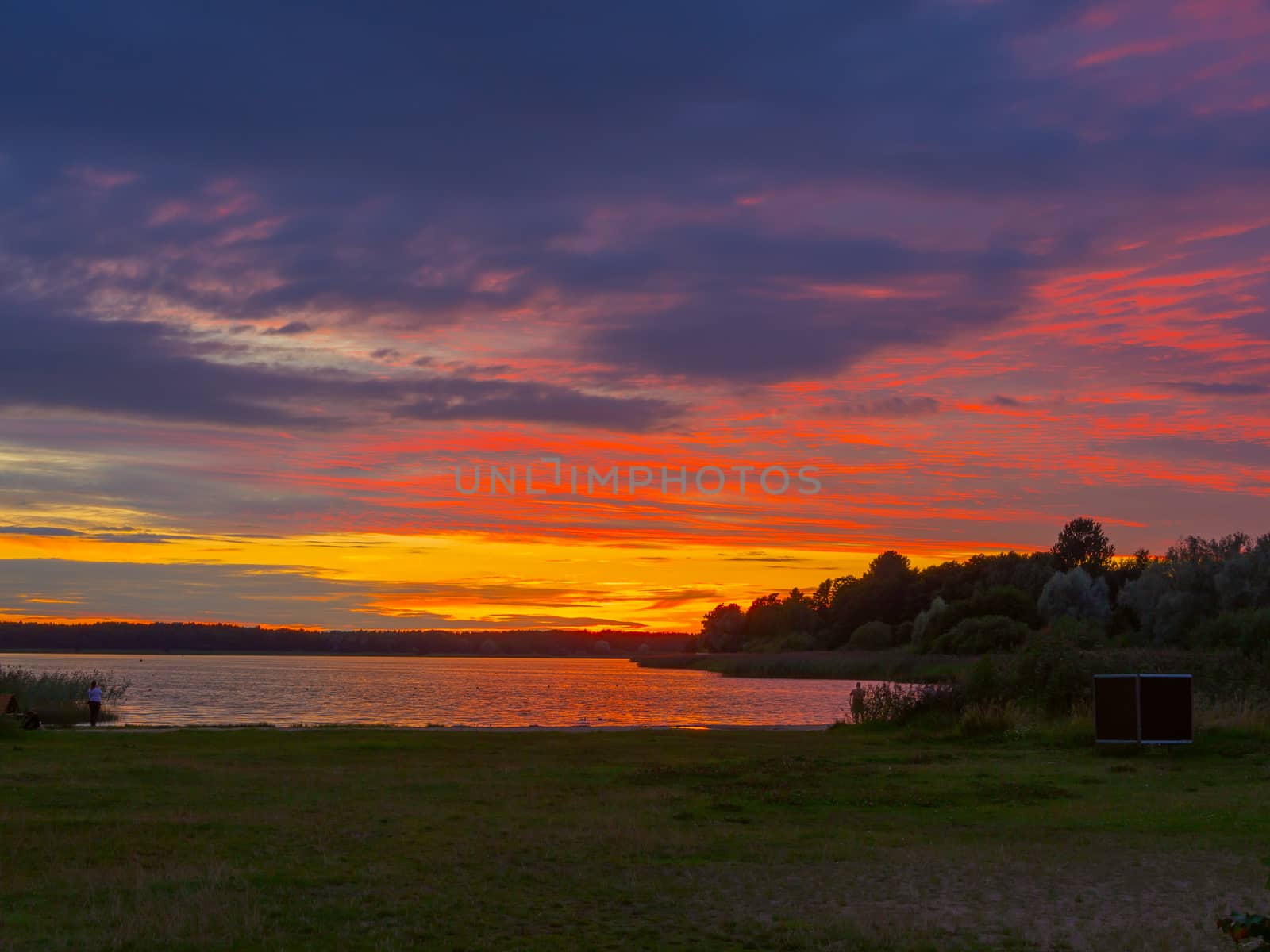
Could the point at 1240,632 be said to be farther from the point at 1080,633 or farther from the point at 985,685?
the point at 985,685

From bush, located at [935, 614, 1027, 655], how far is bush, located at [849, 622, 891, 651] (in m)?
38.6

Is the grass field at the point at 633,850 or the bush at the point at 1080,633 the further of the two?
the bush at the point at 1080,633

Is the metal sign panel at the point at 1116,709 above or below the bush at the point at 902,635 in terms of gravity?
above

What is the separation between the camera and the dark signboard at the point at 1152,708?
27.5 m

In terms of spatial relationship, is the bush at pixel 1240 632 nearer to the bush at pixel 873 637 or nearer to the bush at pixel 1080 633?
the bush at pixel 1080 633

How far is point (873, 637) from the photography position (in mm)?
134125

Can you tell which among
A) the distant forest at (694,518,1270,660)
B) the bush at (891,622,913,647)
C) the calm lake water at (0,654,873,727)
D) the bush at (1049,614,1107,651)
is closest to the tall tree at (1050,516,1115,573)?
the distant forest at (694,518,1270,660)

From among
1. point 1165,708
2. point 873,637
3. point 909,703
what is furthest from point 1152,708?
point 873,637

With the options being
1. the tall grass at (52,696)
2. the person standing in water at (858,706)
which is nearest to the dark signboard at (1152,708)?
the person standing in water at (858,706)

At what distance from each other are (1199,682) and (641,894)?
28.6 meters

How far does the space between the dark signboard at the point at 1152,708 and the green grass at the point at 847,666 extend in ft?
143

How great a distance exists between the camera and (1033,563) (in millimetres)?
137000

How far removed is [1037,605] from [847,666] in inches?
981

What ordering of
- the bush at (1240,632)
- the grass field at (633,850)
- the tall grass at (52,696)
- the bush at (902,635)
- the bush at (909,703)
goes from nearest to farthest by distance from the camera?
the grass field at (633,850) → the bush at (909,703) → the tall grass at (52,696) → the bush at (1240,632) → the bush at (902,635)
